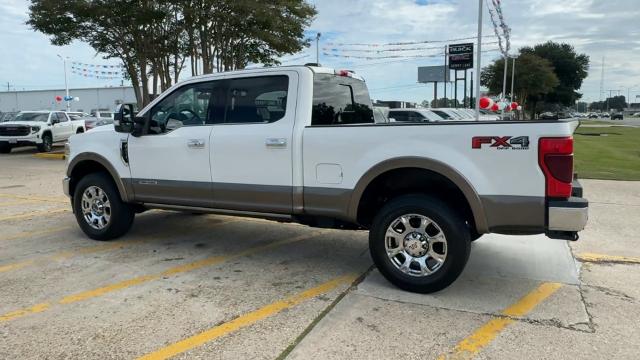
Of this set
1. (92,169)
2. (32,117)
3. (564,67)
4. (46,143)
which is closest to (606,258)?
(92,169)

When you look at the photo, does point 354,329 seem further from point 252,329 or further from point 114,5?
point 114,5

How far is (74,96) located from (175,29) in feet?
243

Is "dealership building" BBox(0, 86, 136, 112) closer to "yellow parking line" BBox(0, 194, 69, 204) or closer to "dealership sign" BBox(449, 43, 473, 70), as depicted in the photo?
"dealership sign" BBox(449, 43, 473, 70)

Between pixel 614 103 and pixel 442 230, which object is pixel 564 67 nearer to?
pixel 442 230

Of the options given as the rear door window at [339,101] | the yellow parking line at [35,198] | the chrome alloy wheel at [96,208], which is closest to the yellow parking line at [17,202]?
the yellow parking line at [35,198]

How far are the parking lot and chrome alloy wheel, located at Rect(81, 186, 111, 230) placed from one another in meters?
0.26

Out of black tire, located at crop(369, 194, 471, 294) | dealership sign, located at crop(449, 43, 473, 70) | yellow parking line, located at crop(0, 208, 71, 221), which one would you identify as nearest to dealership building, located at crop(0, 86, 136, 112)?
dealership sign, located at crop(449, 43, 473, 70)

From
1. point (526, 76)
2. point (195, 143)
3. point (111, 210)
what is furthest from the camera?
point (526, 76)

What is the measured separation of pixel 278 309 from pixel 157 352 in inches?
39.7

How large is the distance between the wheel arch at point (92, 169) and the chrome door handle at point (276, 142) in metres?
1.98

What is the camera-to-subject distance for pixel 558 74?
7581 centimetres

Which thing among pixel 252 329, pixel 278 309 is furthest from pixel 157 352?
pixel 278 309

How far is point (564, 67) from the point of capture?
7494 cm

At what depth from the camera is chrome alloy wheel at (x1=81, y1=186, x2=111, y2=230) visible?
20.1ft
